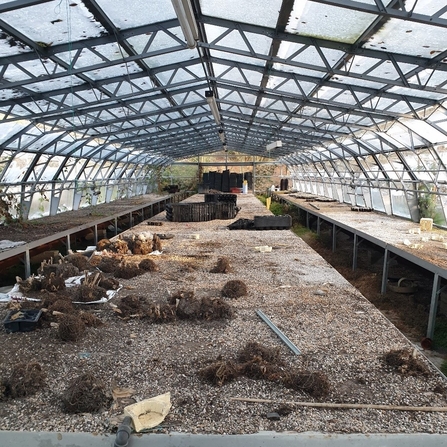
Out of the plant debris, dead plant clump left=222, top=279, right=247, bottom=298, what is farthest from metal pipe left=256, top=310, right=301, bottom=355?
dead plant clump left=222, top=279, right=247, bottom=298

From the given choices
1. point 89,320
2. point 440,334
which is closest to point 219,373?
point 89,320

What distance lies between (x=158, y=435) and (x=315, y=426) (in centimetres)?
102

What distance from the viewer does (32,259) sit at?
10.4m

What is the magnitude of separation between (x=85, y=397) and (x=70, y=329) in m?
1.29

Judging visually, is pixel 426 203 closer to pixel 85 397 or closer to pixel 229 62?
pixel 229 62

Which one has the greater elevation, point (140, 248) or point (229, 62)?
point (229, 62)

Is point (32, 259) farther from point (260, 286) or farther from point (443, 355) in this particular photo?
point (443, 355)

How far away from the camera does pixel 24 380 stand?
313 centimetres

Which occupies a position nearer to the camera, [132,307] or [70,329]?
[70,329]

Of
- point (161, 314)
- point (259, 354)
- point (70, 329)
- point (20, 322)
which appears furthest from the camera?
point (161, 314)

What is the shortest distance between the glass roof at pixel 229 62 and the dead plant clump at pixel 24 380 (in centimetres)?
432

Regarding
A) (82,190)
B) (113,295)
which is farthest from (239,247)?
(82,190)

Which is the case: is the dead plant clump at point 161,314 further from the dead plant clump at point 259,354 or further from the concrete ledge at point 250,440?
the concrete ledge at point 250,440

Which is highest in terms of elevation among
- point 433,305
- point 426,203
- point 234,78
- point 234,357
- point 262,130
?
point 234,78
